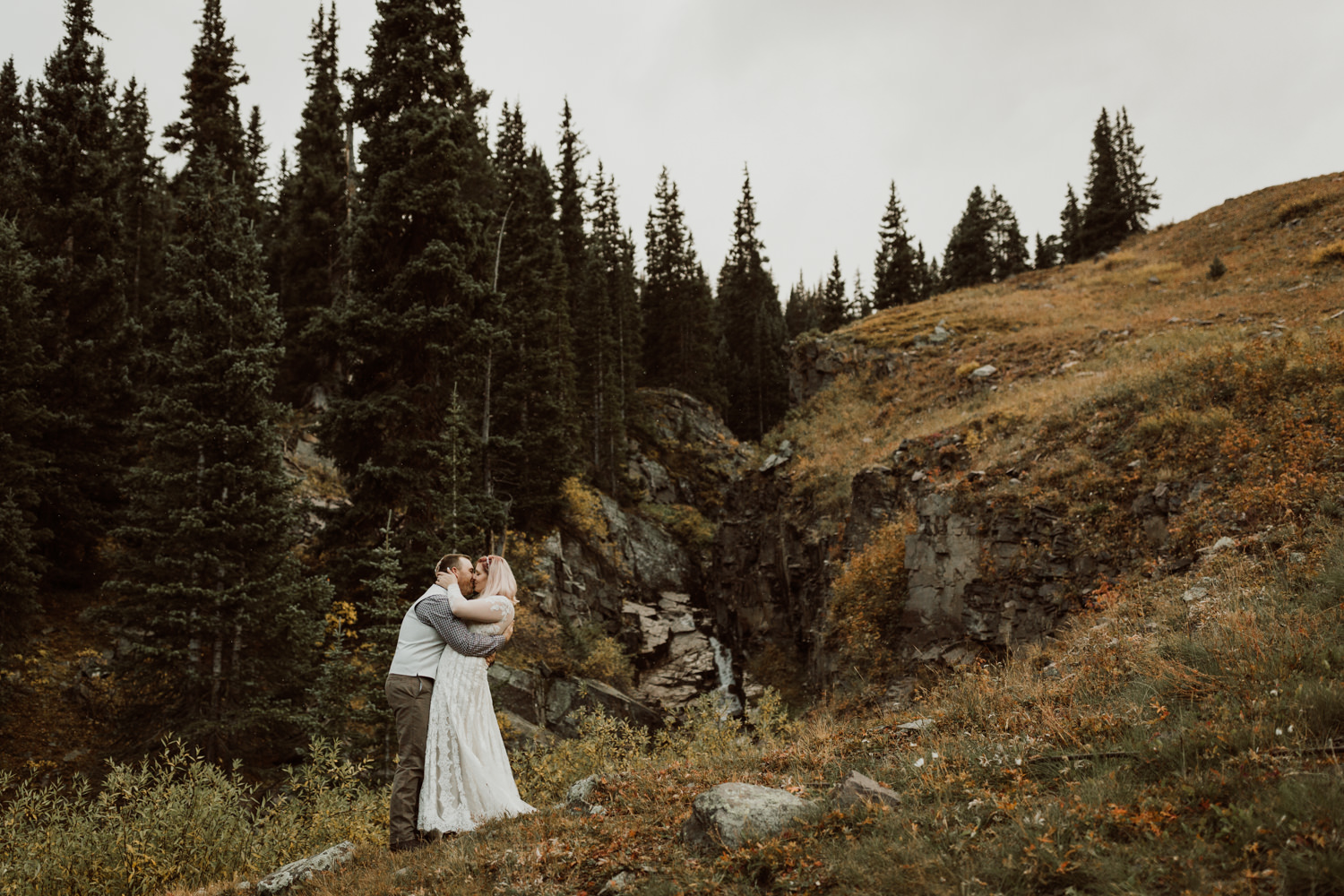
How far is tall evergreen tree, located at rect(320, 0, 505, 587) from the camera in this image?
16328 mm

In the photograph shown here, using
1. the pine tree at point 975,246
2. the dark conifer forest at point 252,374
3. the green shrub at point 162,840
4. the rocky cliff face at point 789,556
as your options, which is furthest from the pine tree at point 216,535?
the pine tree at point 975,246

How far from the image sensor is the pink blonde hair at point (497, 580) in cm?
630

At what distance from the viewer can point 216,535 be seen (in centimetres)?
1362

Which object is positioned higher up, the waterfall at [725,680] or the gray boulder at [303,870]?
the gray boulder at [303,870]

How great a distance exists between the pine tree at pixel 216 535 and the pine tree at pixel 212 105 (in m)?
15.5

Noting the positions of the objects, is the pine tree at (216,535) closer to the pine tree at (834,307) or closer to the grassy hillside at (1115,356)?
the grassy hillside at (1115,356)

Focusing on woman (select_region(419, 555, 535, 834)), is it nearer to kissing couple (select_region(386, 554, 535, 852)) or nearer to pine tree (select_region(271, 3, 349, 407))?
kissing couple (select_region(386, 554, 535, 852))

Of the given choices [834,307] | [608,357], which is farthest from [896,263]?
[608,357]

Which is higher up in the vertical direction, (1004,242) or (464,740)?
(1004,242)

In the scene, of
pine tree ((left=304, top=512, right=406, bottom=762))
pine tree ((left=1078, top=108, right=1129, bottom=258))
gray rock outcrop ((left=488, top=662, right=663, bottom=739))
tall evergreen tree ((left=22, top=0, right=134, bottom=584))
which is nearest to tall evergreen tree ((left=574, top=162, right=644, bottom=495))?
gray rock outcrop ((left=488, top=662, right=663, bottom=739))

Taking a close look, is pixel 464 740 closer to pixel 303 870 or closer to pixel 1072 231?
pixel 303 870

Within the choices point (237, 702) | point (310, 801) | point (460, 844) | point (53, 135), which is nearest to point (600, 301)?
point (53, 135)

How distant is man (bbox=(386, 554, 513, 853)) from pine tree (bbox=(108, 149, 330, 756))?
27.4ft

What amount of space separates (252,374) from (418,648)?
10.7 metres
